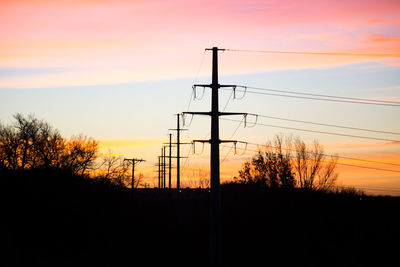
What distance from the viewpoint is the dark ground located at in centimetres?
3738

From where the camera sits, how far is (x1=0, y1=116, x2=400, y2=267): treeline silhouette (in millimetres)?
37531

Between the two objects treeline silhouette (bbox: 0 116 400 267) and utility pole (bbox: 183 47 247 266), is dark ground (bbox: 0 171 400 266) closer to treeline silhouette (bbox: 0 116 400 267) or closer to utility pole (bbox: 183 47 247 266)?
treeline silhouette (bbox: 0 116 400 267)

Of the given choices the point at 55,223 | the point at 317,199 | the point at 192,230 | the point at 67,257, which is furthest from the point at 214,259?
the point at 317,199

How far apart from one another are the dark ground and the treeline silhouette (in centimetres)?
9

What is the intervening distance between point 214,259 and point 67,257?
10.2 m

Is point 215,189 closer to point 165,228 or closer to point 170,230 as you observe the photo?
point 170,230

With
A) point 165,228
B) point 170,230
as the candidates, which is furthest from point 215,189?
point 165,228

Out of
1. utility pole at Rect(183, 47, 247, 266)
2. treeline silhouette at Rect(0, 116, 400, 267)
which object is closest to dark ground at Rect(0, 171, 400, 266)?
treeline silhouette at Rect(0, 116, 400, 267)

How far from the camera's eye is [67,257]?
1430 inches

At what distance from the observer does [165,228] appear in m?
63.7

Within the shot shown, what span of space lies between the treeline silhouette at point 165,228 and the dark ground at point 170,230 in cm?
9

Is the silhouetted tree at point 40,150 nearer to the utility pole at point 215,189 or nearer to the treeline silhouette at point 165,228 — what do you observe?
the treeline silhouette at point 165,228

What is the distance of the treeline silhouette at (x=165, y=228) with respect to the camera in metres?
37.5

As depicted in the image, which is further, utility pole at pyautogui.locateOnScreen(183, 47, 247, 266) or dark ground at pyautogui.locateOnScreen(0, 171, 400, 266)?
dark ground at pyautogui.locateOnScreen(0, 171, 400, 266)
